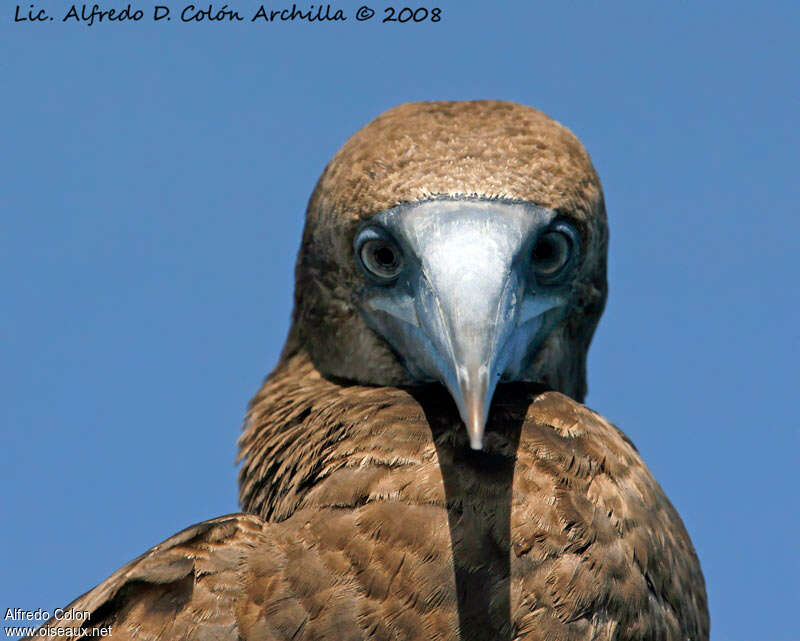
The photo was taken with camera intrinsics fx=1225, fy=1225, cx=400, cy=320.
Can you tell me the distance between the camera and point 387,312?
13.3 ft

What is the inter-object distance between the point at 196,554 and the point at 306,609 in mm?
397

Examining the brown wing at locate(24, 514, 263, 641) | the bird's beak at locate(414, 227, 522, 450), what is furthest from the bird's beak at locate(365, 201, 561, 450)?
the brown wing at locate(24, 514, 263, 641)

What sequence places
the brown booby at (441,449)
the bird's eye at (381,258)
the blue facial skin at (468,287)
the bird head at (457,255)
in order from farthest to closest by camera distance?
the bird's eye at (381,258)
the bird head at (457,255)
the blue facial skin at (468,287)
the brown booby at (441,449)

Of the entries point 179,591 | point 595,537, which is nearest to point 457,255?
point 595,537

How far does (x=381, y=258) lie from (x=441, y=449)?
715 mm

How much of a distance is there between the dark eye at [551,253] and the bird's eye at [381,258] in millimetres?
446

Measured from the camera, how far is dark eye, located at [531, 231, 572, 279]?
3998 millimetres

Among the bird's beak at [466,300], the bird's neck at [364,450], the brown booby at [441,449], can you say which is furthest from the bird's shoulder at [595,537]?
the bird's beak at [466,300]

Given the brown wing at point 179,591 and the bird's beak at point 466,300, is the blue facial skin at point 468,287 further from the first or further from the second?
the brown wing at point 179,591

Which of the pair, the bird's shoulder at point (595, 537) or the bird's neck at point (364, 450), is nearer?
the bird's shoulder at point (595, 537)

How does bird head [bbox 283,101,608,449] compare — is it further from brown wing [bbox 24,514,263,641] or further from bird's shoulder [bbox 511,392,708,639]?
brown wing [bbox 24,514,263,641]

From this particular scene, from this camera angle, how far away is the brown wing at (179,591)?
3383 millimetres

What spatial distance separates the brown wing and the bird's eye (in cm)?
93

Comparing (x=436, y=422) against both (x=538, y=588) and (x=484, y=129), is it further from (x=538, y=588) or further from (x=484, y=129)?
(x=484, y=129)
